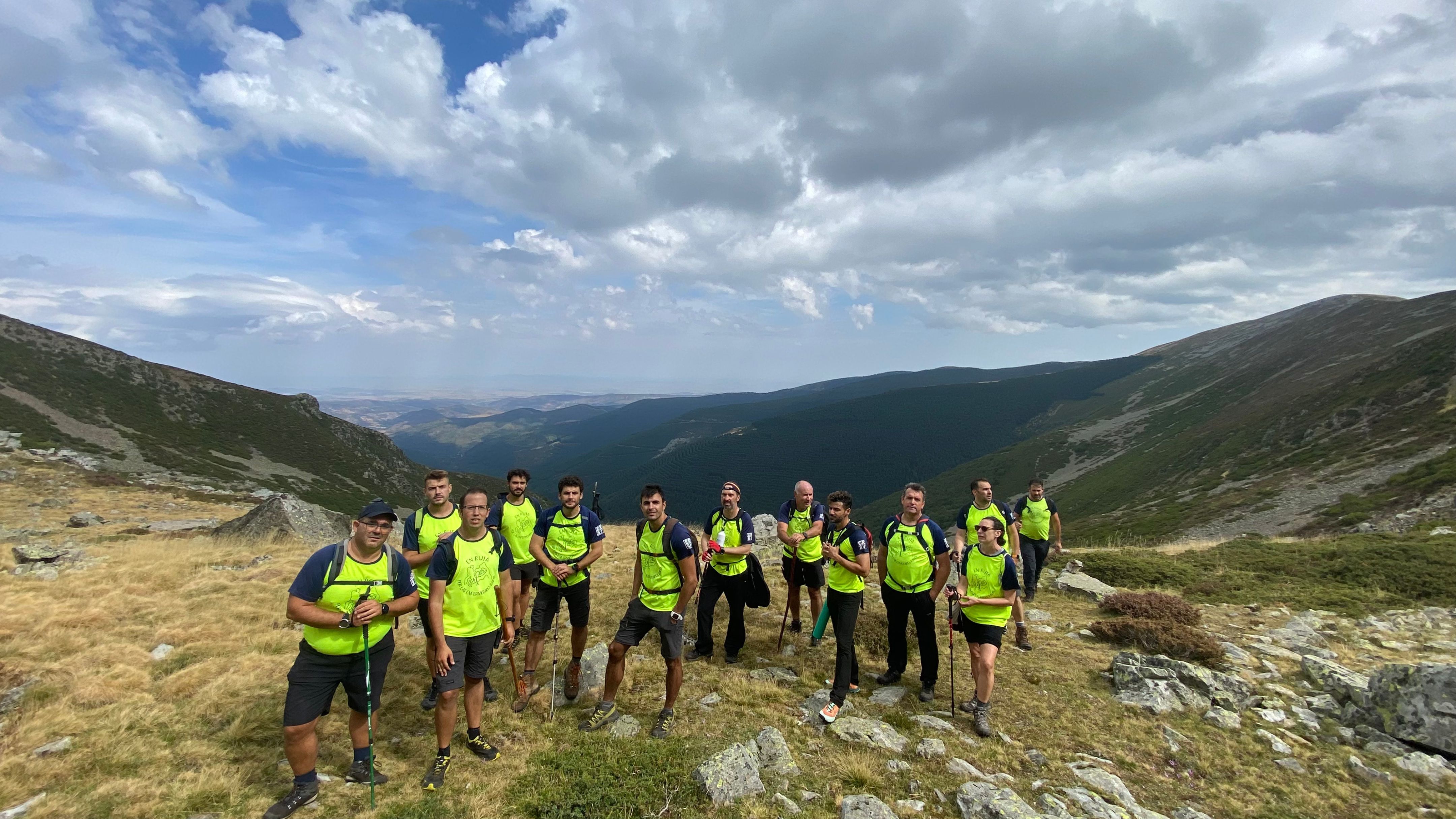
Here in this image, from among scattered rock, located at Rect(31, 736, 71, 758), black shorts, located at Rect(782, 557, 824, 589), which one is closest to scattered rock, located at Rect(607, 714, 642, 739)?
black shorts, located at Rect(782, 557, 824, 589)

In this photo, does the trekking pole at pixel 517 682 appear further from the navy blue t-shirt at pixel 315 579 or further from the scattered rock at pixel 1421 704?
the scattered rock at pixel 1421 704

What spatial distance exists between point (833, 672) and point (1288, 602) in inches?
458

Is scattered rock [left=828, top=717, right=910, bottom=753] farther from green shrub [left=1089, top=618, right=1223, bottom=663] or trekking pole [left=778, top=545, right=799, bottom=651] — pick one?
green shrub [left=1089, top=618, right=1223, bottom=663]

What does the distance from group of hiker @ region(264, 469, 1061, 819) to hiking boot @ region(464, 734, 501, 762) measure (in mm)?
21

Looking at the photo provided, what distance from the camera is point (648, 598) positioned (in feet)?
23.7

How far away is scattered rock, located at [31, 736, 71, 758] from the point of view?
5.88 meters

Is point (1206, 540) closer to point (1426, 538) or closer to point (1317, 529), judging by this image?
point (1426, 538)

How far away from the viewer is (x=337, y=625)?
5.31 meters

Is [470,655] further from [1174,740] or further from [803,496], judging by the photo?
[1174,740]

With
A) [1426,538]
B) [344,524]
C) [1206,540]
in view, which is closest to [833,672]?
[1426,538]

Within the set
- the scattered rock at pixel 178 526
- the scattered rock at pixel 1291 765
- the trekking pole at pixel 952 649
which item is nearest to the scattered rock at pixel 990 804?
the trekking pole at pixel 952 649

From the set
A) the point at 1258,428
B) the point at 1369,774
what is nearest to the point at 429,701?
the point at 1369,774

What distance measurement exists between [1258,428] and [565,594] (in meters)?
105

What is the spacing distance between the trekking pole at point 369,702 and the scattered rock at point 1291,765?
1041 centimetres
